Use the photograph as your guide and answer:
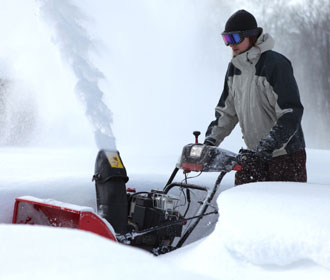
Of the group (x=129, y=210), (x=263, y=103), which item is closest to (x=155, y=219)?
(x=129, y=210)

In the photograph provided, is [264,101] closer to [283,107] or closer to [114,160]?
[283,107]

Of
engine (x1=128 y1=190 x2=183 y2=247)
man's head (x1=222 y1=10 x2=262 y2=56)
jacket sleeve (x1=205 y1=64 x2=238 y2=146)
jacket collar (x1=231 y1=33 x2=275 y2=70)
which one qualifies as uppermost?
man's head (x1=222 y1=10 x2=262 y2=56)

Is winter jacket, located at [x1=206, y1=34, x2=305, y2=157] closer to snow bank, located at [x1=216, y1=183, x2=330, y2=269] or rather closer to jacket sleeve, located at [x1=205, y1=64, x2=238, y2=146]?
jacket sleeve, located at [x1=205, y1=64, x2=238, y2=146]

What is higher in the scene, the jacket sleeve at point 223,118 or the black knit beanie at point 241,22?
the black knit beanie at point 241,22

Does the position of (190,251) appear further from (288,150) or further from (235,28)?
(235,28)

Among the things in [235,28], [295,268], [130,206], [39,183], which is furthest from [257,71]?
[39,183]

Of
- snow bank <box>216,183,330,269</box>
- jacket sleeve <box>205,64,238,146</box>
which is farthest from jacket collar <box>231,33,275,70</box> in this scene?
snow bank <box>216,183,330,269</box>

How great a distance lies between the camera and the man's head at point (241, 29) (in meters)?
2.39

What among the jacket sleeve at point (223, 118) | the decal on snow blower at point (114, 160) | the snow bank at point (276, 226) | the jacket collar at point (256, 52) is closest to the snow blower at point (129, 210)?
the decal on snow blower at point (114, 160)

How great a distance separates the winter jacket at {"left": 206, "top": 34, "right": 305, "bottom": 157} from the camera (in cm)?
226

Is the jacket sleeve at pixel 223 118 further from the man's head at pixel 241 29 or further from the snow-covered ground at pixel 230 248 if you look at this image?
the snow-covered ground at pixel 230 248

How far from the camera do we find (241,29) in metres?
2.40

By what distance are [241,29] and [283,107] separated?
53 cm

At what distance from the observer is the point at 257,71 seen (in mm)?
Result: 2422
